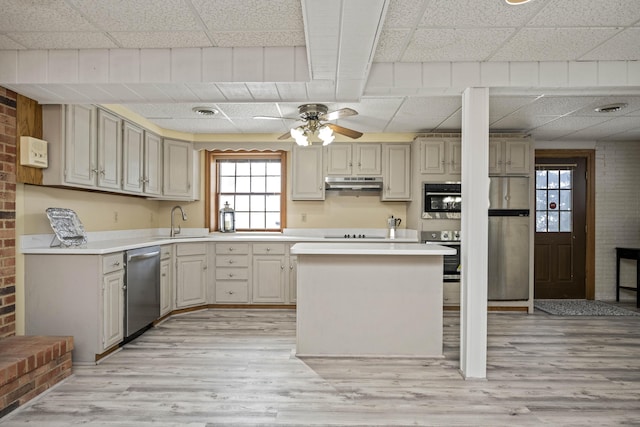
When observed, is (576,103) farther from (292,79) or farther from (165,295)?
(165,295)

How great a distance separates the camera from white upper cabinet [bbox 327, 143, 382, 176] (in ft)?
18.0

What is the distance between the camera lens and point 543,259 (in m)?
5.89

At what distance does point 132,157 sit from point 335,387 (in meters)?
3.22

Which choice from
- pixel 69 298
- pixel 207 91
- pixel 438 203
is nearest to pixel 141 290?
pixel 69 298

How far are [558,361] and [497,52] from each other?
99.8 inches

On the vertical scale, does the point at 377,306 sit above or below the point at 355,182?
below

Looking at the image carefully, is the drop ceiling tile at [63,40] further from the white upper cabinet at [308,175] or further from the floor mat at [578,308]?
the floor mat at [578,308]

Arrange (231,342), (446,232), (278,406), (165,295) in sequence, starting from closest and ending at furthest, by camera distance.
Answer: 1. (278,406)
2. (231,342)
3. (165,295)
4. (446,232)

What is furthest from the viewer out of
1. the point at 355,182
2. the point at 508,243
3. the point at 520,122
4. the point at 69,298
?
the point at 355,182

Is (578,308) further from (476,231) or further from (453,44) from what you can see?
(453,44)

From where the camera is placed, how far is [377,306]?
11.1ft

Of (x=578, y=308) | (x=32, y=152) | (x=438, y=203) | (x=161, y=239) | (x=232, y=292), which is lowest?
(x=578, y=308)

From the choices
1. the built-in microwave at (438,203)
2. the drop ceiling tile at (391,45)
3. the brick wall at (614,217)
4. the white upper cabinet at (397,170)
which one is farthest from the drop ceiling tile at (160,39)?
the brick wall at (614,217)

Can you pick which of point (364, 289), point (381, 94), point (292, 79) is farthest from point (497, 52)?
point (364, 289)
